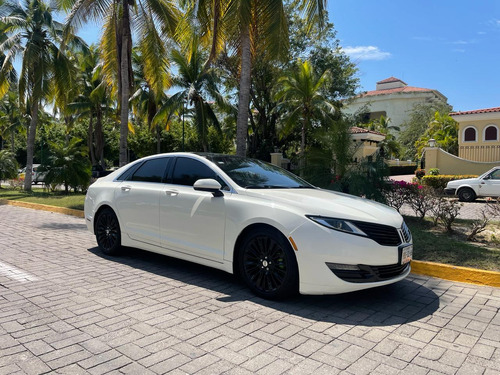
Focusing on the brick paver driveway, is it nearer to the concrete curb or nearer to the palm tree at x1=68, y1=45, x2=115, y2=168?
the concrete curb

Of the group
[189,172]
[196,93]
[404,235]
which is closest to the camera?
[404,235]

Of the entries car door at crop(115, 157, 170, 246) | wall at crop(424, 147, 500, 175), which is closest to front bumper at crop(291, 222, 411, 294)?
car door at crop(115, 157, 170, 246)

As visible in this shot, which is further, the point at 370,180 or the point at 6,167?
the point at 6,167

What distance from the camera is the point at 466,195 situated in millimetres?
15938

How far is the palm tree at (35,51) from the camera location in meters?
18.4

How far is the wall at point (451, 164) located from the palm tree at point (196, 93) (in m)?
12.9

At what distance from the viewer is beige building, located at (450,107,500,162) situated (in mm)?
22875

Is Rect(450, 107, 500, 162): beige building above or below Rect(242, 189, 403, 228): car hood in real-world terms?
above

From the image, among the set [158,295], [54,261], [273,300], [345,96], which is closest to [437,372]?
[273,300]

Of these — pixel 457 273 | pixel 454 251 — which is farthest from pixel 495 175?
pixel 457 273

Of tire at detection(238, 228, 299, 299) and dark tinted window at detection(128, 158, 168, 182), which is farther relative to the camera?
dark tinted window at detection(128, 158, 168, 182)

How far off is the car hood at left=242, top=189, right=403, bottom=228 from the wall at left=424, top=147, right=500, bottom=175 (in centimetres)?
2009

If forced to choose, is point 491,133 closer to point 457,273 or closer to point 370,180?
point 370,180

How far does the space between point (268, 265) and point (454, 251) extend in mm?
3569
